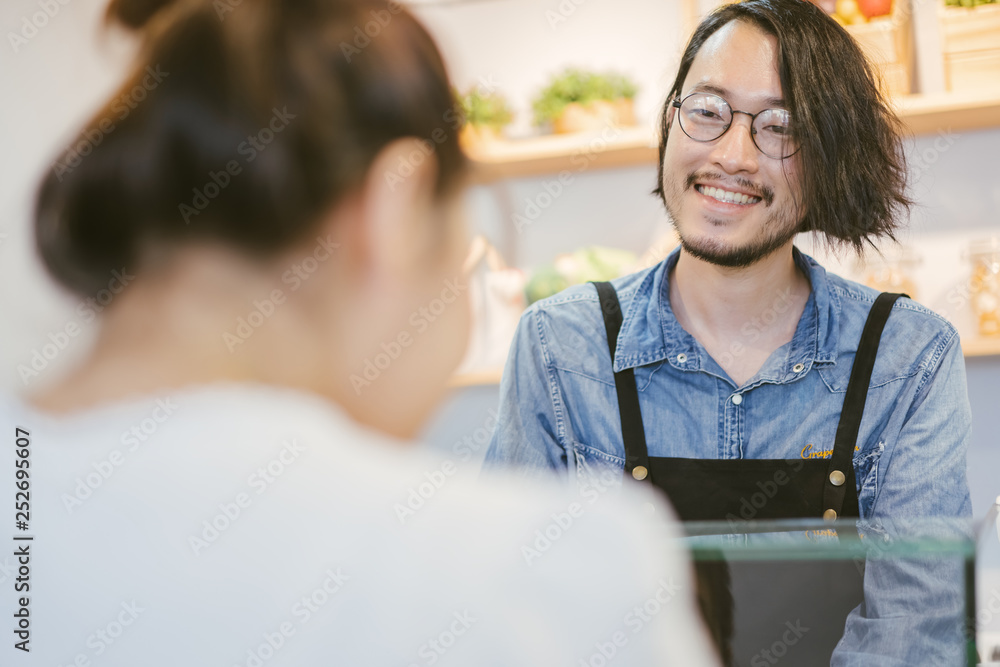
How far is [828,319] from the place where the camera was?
1.19 m

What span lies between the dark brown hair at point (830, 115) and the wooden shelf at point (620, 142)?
608 millimetres

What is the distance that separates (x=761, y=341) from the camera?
1222mm

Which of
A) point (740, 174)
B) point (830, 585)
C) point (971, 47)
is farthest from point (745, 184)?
point (971, 47)

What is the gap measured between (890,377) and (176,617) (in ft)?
3.28

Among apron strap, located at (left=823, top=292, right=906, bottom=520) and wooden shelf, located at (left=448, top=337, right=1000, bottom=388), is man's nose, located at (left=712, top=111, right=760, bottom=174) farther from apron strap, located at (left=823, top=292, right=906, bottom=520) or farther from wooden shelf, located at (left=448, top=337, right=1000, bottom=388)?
wooden shelf, located at (left=448, top=337, right=1000, bottom=388)

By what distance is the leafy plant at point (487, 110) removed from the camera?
80.0 inches

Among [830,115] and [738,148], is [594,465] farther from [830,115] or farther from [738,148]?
[830,115]

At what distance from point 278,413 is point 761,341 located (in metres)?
0.93

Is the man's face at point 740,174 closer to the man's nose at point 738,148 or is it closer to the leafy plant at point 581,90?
the man's nose at point 738,148

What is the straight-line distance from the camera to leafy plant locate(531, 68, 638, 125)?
1.97 metres

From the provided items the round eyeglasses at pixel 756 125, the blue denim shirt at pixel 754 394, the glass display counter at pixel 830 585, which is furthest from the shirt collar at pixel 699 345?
the glass display counter at pixel 830 585

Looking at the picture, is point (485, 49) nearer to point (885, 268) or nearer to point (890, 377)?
point (885, 268)

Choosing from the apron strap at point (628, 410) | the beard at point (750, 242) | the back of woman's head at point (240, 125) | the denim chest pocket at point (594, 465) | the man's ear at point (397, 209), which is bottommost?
the denim chest pocket at point (594, 465)

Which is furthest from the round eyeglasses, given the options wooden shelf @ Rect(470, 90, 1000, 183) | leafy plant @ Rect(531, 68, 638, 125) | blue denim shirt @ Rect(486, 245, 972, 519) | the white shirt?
leafy plant @ Rect(531, 68, 638, 125)
